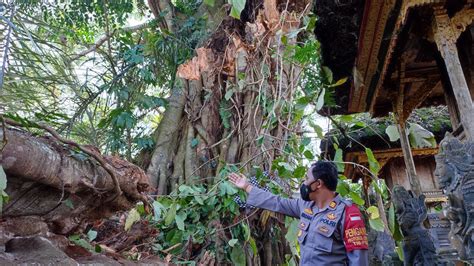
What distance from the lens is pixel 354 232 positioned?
168cm

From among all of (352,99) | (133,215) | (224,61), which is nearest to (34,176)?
(133,215)

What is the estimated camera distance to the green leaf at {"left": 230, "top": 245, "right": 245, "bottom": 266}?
8.89 feet

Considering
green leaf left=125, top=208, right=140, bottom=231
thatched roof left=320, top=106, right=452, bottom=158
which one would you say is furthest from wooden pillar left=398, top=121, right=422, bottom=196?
green leaf left=125, top=208, right=140, bottom=231

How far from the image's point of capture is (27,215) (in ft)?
3.42

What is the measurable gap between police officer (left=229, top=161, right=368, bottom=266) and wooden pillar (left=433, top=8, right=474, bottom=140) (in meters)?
1.49

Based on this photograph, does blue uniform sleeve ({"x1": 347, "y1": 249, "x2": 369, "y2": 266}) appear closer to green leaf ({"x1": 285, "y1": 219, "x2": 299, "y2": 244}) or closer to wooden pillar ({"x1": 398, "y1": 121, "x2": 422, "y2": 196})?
green leaf ({"x1": 285, "y1": 219, "x2": 299, "y2": 244})

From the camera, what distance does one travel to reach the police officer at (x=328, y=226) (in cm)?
167

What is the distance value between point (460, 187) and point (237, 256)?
1530mm

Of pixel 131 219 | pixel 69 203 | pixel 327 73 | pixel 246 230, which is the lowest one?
pixel 69 203

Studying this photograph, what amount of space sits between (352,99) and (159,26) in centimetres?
276

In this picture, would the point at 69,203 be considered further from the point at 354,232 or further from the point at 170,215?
the point at 170,215

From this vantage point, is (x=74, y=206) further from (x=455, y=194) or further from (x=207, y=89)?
(x=207, y=89)

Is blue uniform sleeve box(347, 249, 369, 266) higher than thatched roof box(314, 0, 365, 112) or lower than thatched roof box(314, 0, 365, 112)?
lower

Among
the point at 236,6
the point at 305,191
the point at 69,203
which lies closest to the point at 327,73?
the point at 305,191
